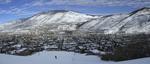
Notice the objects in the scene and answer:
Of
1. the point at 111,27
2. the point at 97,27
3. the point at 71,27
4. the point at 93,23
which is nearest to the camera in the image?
the point at 111,27

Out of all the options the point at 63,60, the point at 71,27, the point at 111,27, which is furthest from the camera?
the point at 71,27

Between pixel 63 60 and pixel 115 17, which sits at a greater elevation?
pixel 63 60

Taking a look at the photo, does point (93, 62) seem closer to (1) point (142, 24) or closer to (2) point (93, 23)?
(1) point (142, 24)

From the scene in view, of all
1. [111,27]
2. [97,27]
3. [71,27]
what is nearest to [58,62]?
[111,27]

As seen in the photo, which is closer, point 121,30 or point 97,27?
point 121,30

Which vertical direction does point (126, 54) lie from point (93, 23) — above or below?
above

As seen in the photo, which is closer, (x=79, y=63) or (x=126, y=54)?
(x=79, y=63)

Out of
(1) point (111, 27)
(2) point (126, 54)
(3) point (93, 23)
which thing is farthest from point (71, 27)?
(2) point (126, 54)

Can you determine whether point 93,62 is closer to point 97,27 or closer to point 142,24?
point 142,24

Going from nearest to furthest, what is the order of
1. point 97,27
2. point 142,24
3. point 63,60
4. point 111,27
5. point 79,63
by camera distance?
point 79,63, point 63,60, point 142,24, point 111,27, point 97,27
